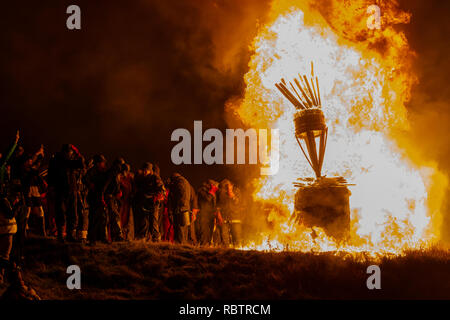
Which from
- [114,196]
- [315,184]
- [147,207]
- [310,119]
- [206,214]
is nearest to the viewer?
[114,196]

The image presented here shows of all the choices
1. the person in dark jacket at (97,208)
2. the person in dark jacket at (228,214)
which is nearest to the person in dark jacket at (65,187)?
the person in dark jacket at (97,208)

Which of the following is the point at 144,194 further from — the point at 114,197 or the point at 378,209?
the point at 378,209

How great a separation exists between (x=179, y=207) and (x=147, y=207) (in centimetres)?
88

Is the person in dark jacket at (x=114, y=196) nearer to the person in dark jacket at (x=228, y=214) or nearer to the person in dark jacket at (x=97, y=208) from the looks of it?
the person in dark jacket at (x=97, y=208)

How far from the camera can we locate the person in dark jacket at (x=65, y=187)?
762cm

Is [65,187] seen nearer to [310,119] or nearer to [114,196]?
[114,196]

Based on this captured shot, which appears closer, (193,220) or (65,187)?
(65,187)

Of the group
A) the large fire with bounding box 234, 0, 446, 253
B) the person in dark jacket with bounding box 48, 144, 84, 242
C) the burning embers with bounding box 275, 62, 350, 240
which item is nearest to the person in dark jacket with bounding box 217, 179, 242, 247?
the large fire with bounding box 234, 0, 446, 253

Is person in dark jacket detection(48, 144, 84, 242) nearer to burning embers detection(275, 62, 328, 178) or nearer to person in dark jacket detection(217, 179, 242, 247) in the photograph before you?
person in dark jacket detection(217, 179, 242, 247)

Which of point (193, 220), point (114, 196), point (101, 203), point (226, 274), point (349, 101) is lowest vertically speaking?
point (226, 274)

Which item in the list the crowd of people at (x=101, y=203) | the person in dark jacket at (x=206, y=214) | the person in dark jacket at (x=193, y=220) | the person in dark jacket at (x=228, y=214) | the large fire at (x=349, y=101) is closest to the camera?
the crowd of people at (x=101, y=203)

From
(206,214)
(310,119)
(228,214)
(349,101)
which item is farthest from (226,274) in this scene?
(349,101)

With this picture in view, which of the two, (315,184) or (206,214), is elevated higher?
(315,184)

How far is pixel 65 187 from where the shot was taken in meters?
7.62
